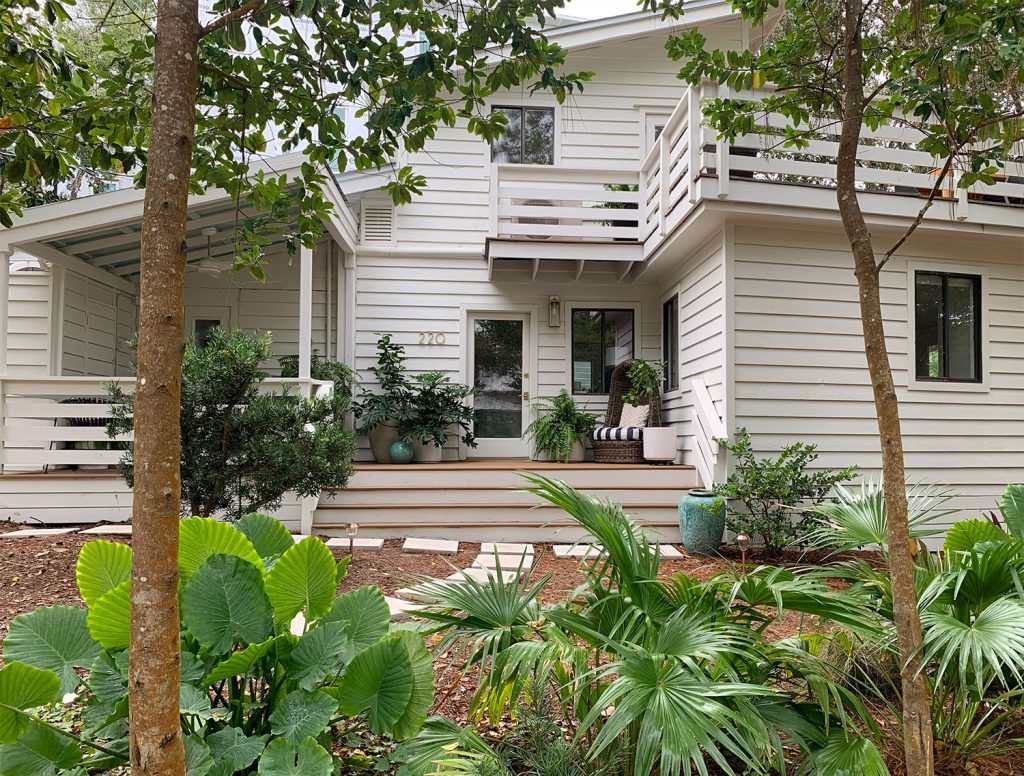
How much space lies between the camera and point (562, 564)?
17.7 feet

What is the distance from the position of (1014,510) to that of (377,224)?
7.54 metres

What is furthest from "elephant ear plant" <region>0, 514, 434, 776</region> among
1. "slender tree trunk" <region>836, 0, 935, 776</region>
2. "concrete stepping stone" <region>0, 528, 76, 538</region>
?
"concrete stepping stone" <region>0, 528, 76, 538</region>

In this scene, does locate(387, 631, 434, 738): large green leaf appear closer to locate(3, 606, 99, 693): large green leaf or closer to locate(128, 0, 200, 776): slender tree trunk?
locate(128, 0, 200, 776): slender tree trunk

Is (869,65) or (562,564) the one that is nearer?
(869,65)

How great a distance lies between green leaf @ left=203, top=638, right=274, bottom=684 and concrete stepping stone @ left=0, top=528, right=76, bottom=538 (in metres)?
4.76

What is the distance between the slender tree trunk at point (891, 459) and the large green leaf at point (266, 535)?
183 centimetres

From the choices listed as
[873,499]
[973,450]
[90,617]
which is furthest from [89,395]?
[973,450]

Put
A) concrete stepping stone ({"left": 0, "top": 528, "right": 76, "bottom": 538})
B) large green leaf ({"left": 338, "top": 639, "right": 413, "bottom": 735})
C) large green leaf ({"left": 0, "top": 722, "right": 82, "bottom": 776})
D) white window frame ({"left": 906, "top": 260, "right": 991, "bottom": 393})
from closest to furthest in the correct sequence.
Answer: large green leaf ({"left": 0, "top": 722, "right": 82, "bottom": 776})
large green leaf ({"left": 338, "top": 639, "right": 413, "bottom": 735})
concrete stepping stone ({"left": 0, "top": 528, "right": 76, "bottom": 538})
white window frame ({"left": 906, "top": 260, "right": 991, "bottom": 393})

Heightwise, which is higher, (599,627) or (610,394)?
(610,394)

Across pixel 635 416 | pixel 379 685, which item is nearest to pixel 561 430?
pixel 635 416

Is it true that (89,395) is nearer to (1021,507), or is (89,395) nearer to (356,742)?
(356,742)

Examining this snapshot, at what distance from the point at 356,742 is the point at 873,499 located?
204 cm

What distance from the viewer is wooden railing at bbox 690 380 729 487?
20.7 feet

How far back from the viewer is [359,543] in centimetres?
580
